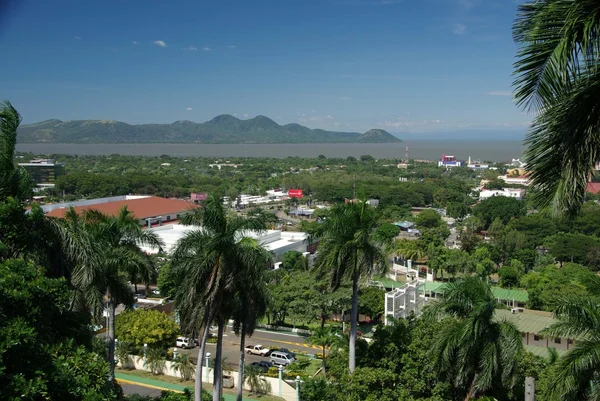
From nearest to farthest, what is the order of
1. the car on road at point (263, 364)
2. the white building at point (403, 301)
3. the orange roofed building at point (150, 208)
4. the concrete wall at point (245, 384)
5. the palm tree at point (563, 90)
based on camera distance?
the palm tree at point (563, 90) → the concrete wall at point (245, 384) → the car on road at point (263, 364) → the white building at point (403, 301) → the orange roofed building at point (150, 208)

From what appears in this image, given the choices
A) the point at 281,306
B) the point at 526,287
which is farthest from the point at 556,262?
the point at 281,306

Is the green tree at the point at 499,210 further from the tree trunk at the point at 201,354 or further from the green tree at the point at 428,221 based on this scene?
the tree trunk at the point at 201,354

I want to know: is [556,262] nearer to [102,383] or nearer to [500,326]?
[500,326]

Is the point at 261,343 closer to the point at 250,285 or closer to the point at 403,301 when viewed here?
the point at 403,301

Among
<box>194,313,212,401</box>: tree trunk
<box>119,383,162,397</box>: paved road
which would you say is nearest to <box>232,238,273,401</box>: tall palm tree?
<box>194,313,212,401</box>: tree trunk

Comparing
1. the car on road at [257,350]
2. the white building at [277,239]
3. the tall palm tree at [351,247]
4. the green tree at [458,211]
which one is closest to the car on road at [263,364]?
the car on road at [257,350]

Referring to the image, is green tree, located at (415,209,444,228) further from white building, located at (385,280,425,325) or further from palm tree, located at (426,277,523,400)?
palm tree, located at (426,277,523,400)
